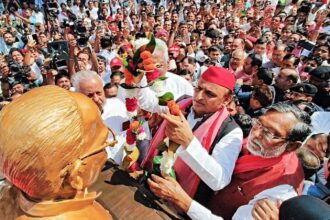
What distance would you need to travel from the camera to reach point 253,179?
1.80 meters

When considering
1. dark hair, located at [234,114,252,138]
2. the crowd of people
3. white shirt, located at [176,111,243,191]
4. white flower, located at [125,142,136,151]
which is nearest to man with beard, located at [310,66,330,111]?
the crowd of people

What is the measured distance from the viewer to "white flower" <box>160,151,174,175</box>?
178 centimetres

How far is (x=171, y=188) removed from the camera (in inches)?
67.6

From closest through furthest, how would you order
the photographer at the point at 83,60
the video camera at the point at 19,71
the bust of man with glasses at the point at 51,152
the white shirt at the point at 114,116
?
the bust of man with glasses at the point at 51,152
the white shirt at the point at 114,116
the photographer at the point at 83,60
the video camera at the point at 19,71

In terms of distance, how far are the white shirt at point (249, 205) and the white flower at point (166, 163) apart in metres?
0.24

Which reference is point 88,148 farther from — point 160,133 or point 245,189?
point 160,133

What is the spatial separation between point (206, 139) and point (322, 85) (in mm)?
2473

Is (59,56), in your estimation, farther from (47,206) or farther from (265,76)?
(47,206)

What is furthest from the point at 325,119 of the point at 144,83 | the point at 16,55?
the point at 16,55

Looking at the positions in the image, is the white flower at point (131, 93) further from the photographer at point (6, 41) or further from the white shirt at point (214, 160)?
the photographer at point (6, 41)

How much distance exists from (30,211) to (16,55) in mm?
5854

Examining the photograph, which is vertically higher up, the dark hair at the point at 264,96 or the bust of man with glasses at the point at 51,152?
the bust of man with glasses at the point at 51,152

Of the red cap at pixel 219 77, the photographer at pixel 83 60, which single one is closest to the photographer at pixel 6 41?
the photographer at pixel 83 60

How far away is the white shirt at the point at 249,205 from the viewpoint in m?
1.60
